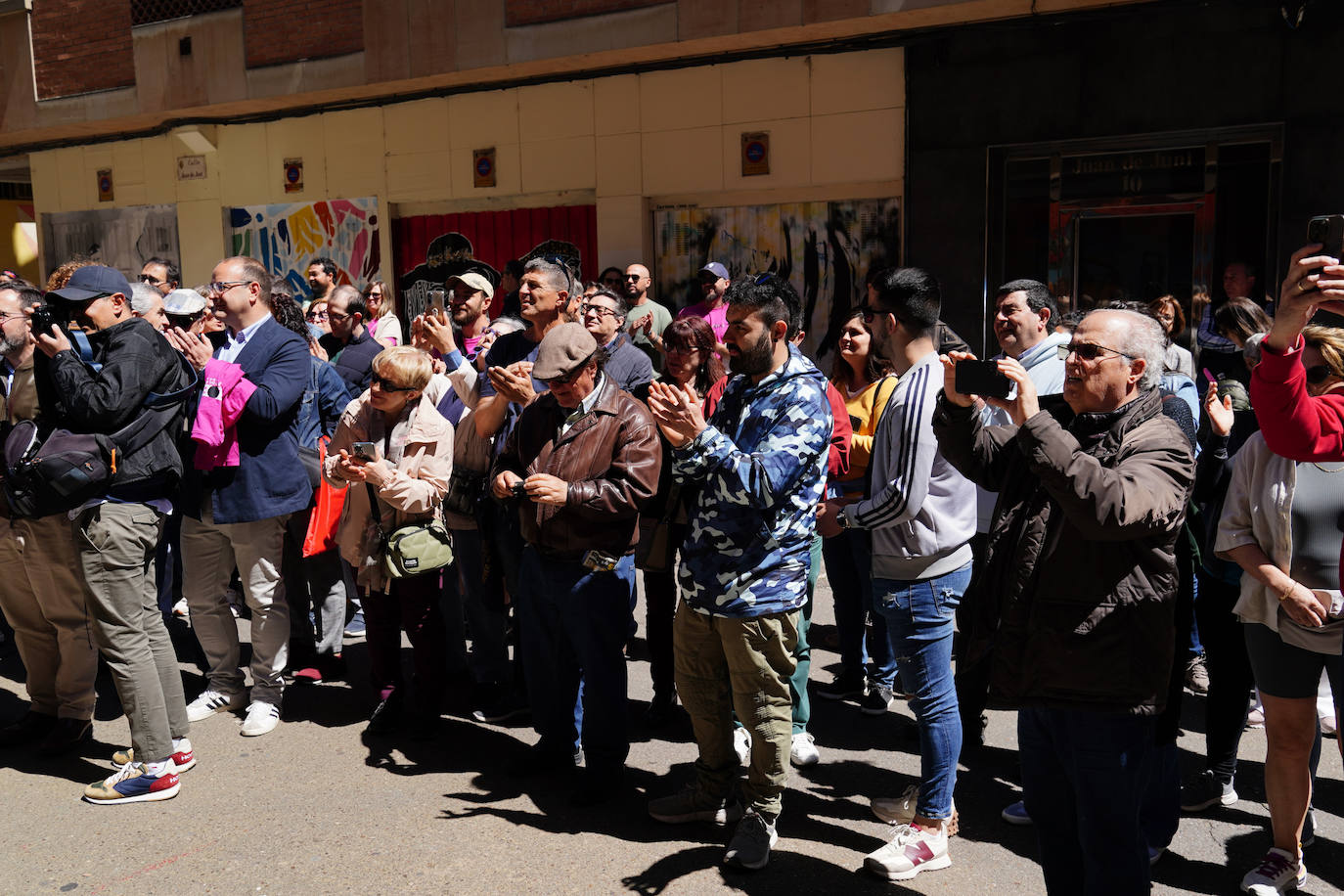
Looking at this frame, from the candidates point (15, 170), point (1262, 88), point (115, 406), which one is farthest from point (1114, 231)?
point (15, 170)

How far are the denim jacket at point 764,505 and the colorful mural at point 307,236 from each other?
10.8m

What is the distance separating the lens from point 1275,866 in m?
3.67

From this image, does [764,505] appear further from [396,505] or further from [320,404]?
[320,404]

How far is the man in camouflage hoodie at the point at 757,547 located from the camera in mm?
3752

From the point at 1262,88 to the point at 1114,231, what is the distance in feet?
5.05

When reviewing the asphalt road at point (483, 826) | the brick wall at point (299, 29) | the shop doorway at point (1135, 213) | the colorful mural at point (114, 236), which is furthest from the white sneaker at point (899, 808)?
the colorful mural at point (114, 236)

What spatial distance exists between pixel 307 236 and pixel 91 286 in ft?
33.3

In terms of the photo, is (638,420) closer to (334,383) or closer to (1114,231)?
(334,383)

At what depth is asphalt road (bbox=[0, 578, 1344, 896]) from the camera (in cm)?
386

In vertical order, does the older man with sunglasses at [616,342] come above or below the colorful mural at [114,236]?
below

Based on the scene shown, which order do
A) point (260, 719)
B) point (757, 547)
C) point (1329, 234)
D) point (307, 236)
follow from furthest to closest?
point (307, 236), point (260, 719), point (757, 547), point (1329, 234)

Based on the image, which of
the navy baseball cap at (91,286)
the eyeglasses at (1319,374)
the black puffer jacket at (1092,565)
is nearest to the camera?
the black puffer jacket at (1092,565)

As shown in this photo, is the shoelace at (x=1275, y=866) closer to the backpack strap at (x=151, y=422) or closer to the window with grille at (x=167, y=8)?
the backpack strap at (x=151, y=422)

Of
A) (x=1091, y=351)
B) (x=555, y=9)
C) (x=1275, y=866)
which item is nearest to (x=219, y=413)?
(x=1091, y=351)
